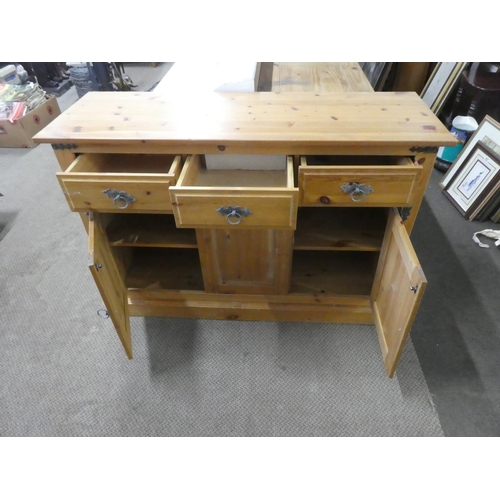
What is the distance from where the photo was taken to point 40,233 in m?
1.84

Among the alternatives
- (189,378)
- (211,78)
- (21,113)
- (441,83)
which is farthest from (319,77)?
(21,113)

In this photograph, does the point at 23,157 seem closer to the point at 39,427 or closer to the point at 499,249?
the point at 39,427

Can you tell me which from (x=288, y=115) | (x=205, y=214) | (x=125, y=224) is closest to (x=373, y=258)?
(x=288, y=115)

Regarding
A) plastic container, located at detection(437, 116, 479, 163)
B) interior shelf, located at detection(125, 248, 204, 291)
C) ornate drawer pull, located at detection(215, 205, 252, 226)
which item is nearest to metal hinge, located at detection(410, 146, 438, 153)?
ornate drawer pull, located at detection(215, 205, 252, 226)

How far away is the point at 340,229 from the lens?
121cm

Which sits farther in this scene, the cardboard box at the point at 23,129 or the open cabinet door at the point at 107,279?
the cardboard box at the point at 23,129

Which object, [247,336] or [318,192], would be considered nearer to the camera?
[318,192]

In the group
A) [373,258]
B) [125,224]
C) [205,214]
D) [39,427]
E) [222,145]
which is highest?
[222,145]

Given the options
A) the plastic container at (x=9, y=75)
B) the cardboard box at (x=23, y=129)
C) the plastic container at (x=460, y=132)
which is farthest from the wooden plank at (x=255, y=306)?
the plastic container at (x=9, y=75)

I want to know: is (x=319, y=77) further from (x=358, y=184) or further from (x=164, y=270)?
(x=164, y=270)

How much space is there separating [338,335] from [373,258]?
0.33 metres

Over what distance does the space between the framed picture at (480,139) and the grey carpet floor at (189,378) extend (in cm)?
120

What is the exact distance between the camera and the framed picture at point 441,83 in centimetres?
218

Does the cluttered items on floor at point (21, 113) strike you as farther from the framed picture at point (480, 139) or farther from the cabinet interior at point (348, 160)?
the framed picture at point (480, 139)
